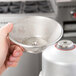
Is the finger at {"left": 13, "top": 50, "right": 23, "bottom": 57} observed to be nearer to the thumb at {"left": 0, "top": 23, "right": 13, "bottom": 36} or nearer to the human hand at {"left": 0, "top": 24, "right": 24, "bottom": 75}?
the human hand at {"left": 0, "top": 24, "right": 24, "bottom": 75}

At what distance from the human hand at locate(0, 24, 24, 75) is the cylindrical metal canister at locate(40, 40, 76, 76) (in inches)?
7.4

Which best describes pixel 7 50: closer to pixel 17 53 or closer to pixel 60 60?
pixel 17 53

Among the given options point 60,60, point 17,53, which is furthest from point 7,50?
point 60,60

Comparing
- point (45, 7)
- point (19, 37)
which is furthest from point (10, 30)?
point (45, 7)

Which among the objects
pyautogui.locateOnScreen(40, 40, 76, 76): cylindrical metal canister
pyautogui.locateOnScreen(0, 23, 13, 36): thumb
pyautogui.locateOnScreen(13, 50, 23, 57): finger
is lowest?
pyautogui.locateOnScreen(13, 50, 23, 57): finger

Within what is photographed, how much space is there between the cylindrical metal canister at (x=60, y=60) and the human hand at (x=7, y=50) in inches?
7.4

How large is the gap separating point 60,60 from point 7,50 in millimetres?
320

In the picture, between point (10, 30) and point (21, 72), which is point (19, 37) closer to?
point (10, 30)

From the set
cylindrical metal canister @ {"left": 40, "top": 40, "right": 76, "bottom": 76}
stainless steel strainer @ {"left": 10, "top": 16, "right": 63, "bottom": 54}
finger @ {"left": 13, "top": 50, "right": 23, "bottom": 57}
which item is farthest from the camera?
finger @ {"left": 13, "top": 50, "right": 23, "bottom": 57}

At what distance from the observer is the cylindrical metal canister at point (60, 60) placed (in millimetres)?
684

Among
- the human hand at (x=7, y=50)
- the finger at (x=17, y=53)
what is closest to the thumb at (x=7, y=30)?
the human hand at (x=7, y=50)

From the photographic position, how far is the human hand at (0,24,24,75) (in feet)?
2.82

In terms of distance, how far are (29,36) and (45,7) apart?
76cm

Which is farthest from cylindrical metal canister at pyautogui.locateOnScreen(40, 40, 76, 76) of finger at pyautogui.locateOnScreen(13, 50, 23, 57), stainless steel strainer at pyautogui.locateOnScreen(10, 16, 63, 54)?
finger at pyautogui.locateOnScreen(13, 50, 23, 57)
